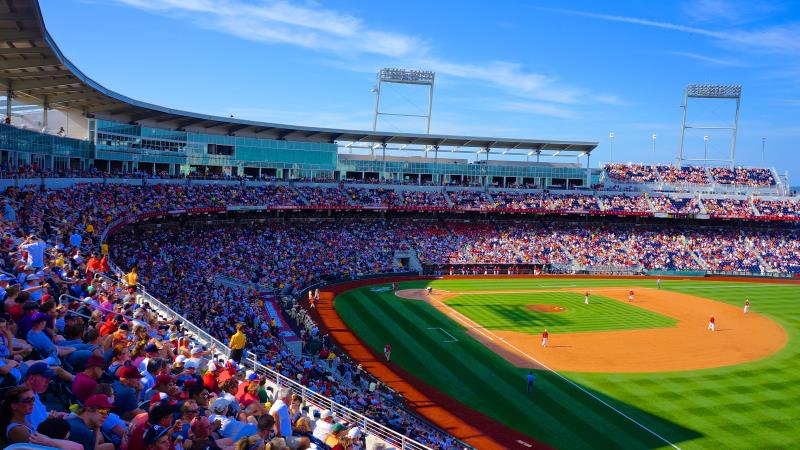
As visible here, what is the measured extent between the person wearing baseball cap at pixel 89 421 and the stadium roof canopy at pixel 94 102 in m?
18.1

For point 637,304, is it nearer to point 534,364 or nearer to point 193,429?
point 534,364

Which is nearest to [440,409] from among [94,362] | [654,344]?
[654,344]

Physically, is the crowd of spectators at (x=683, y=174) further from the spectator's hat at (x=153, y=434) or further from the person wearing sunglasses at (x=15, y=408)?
the person wearing sunglasses at (x=15, y=408)

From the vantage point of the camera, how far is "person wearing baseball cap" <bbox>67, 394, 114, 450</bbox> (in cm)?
536

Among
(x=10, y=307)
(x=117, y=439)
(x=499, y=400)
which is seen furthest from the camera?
(x=499, y=400)

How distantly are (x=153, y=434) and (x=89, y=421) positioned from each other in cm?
66

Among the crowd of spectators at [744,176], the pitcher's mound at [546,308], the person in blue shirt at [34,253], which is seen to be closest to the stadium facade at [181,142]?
the person in blue shirt at [34,253]

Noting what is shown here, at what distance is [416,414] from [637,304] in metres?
26.9

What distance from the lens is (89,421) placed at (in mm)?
5516

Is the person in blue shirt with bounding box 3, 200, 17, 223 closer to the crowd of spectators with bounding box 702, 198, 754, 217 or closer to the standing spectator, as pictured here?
the standing spectator

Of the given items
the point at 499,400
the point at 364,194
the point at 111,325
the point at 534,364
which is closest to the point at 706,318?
the point at 534,364

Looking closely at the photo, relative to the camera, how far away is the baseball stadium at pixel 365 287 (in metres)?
8.64

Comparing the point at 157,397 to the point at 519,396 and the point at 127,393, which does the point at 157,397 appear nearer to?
the point at 127,393

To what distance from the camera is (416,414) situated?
70.4ft
